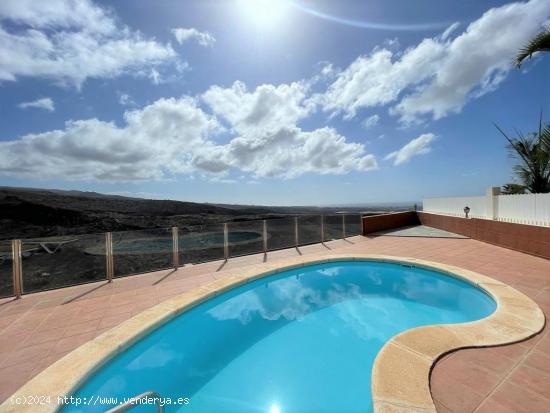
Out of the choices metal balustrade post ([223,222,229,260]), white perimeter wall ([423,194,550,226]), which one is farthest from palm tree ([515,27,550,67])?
metal balustrade post ([223,222,229,260])

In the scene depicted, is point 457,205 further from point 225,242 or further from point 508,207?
point 225,242

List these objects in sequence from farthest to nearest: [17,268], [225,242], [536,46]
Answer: [225,242]
[536,46]
[17,268]

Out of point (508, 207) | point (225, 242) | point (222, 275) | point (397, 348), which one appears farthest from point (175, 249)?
point (508, 207)

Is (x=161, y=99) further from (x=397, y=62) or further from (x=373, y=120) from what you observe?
(x=373, y=120)

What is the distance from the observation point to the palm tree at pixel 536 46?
5.38 m

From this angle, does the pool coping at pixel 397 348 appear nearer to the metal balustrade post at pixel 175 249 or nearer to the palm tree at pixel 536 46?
the metal balustrade post at pixel 175 249

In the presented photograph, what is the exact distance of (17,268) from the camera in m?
4.60

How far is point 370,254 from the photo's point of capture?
7.40 m

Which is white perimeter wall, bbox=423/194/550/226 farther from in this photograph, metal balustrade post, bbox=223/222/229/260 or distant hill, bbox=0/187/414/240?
distant hill, bbox=0/187/414/240

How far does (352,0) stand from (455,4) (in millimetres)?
2757

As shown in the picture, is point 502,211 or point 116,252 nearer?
point 116,252

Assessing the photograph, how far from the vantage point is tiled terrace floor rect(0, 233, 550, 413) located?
6.91 ft

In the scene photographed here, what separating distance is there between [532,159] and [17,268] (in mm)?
14524

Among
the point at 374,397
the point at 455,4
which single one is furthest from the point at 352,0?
the point at 374,397
